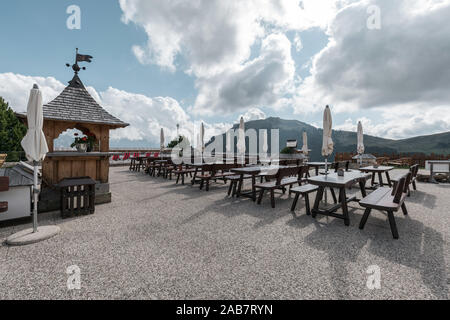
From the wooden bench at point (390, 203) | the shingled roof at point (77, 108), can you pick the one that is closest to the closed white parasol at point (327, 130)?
the wooden bench at point (390, 203)

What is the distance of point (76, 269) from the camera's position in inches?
99.6

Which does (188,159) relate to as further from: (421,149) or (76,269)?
(421,149)

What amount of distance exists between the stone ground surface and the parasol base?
0.44 ft

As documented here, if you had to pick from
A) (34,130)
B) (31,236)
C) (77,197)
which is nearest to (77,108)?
(34,130)

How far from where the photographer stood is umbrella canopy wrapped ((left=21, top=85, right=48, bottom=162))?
352cm

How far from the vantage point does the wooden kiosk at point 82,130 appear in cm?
507

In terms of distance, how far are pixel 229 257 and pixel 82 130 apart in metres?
6.28

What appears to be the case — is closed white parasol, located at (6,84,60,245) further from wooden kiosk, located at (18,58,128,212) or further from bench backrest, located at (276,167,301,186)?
bench backrest, located at (276,167,301,186)

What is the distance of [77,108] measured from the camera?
18.6 feet

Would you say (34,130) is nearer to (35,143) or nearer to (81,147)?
(35,143)

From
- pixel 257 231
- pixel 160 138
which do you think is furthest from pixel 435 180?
pixel 160 138

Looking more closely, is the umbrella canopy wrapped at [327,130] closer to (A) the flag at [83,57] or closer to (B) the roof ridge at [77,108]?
(B) the roof ridge at [77,108]

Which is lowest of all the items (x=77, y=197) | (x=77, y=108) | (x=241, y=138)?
(x=77, y=197)
